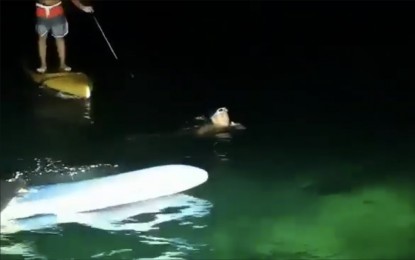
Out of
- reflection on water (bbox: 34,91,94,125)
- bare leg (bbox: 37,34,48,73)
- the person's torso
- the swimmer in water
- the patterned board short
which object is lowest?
the swimmer in water

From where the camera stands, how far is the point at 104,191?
4574mm

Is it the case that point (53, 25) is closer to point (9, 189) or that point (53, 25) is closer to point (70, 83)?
point (70, 83)

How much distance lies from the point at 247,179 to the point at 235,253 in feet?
3.48

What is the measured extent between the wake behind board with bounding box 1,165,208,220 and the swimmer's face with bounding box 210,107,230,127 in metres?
1.05

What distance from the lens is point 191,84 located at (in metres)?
7.40

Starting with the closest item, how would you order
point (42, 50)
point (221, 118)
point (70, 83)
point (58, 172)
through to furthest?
A: point (58, 172) → point (221, 118) → point (70, 83) → point (42, 50)

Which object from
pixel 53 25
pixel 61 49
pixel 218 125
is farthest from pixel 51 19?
pixel 218 125

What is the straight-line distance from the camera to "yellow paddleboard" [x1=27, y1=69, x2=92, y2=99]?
22.1 feet

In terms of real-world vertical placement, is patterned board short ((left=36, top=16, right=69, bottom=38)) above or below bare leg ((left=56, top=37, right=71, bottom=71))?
above

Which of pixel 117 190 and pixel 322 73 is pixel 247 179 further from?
pixel 322 73

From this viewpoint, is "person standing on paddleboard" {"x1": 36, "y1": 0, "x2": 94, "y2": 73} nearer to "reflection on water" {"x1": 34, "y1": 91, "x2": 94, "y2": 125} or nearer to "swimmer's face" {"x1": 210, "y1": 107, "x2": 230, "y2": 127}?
"reflection on water" {"x1": 34, "y1": 91, "x2": 94, "y2": 125}

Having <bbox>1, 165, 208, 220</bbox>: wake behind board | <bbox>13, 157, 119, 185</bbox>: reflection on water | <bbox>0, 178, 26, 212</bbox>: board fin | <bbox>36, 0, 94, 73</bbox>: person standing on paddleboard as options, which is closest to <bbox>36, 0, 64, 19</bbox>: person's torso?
<bbox>36, 0, 94, 73</bbox>: person standing on paddleboard

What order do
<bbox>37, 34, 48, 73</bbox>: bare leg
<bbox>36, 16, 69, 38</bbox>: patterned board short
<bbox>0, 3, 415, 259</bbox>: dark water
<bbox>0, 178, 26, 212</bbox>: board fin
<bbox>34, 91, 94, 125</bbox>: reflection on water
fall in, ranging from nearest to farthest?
1. <bbox>0, 3, 415, 259</bbox>: dark water
2. <bbox>0, 178, 26, 212</bbox>: board fin
3. <bbox>34, 91, 94, 125</bbox>: reflection on water
4. <bbox>36, 16, 69, 38</bbox>: patterned board short
5. <bbox>37, 34, 48, 73</bbox>: bare leg

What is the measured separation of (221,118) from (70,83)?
160cm
